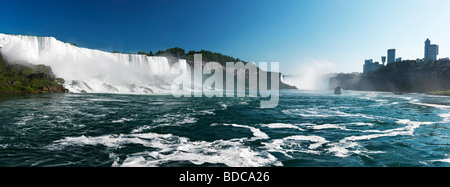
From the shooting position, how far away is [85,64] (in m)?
57.8

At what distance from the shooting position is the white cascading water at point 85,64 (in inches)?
1823

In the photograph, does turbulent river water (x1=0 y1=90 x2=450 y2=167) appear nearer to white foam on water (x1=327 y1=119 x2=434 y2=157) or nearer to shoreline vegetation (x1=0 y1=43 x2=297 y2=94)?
white foam on water (x1=327 y1=119 x2=434 y2=157)

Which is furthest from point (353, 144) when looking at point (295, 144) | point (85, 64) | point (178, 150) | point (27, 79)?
point (85, 64)

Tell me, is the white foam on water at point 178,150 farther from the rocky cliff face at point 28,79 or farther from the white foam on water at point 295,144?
the rocky cliff face at point 28,79

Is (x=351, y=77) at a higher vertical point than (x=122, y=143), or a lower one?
higher

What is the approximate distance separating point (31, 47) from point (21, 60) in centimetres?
422

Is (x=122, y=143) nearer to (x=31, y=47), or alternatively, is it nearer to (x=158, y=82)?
(x=31, y=47)

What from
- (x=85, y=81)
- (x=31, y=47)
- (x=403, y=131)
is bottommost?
(x=403, y=131)

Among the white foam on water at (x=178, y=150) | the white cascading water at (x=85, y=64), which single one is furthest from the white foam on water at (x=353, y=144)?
the white cascading water at (x=85, y=64)

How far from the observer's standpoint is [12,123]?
39.0 ft

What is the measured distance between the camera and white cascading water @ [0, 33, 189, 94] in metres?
46.3

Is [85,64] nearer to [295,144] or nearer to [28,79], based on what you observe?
[28,79]

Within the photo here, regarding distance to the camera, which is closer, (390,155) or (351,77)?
(390,155)
